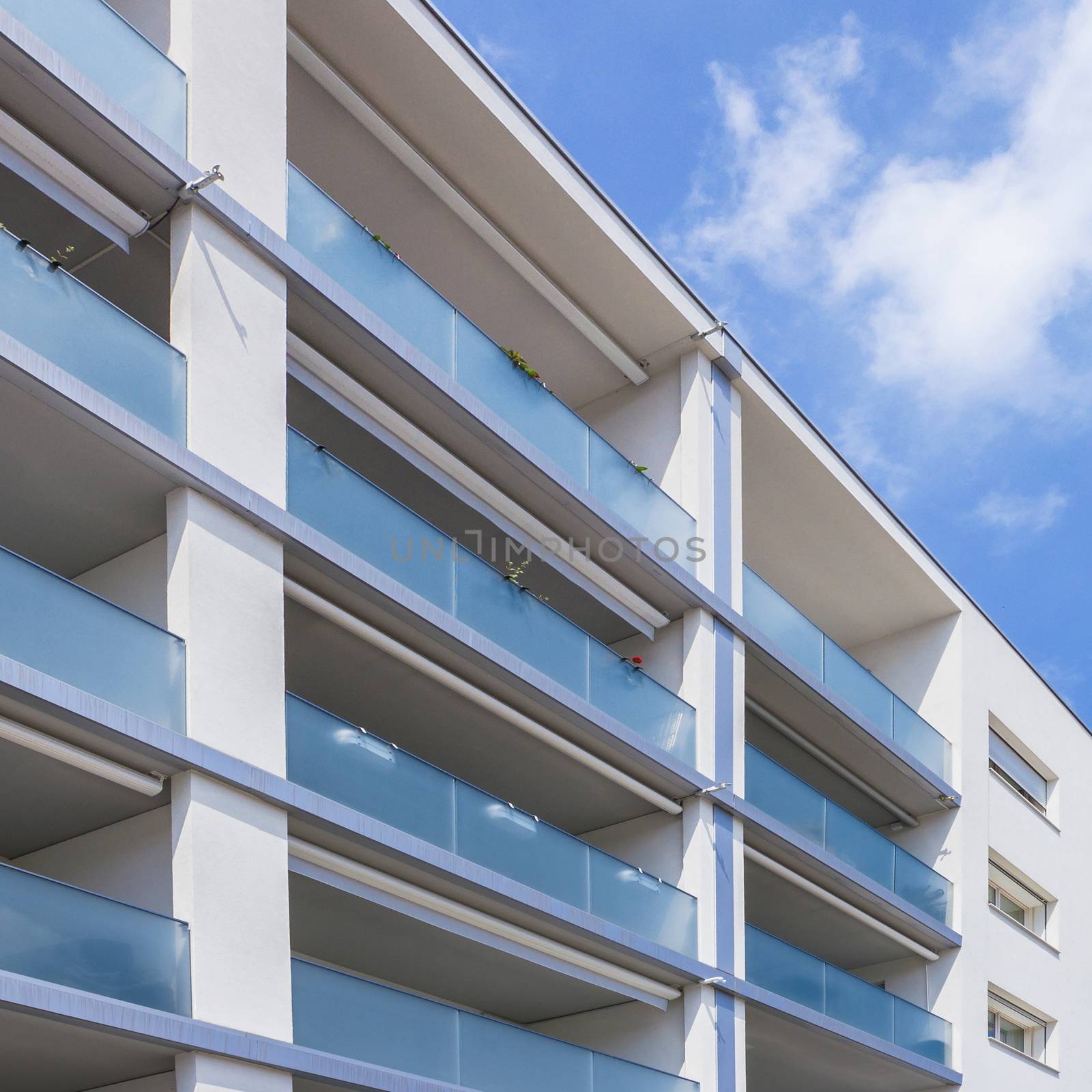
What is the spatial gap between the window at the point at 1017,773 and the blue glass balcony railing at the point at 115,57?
16.2m

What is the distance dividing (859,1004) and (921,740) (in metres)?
4.41

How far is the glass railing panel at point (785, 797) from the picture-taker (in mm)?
17344

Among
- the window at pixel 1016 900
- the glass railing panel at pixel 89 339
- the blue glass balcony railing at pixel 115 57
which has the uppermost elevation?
the blue glass balcony railing at pixel 115 57

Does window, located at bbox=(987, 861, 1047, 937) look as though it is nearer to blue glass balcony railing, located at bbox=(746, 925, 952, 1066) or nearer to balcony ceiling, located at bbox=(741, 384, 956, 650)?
blue glass balcony railing, located at bbox=(746, 925, 952, 1066)

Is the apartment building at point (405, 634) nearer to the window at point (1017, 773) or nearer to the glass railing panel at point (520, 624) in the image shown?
the glass railing panel at point (520, 624)

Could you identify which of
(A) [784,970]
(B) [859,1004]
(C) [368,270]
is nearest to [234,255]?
(C) [368,270]

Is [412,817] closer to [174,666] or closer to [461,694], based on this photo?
[461,694]

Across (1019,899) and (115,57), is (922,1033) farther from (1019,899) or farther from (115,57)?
(115,57)

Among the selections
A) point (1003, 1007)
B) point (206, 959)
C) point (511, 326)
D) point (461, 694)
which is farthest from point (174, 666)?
point (1003, 1007)

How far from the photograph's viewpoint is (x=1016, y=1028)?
2238 centimetres

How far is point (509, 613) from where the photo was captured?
47.1 feet

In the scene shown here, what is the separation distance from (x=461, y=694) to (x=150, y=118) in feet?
18.2

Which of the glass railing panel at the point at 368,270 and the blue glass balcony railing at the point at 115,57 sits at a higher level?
the blue glass balcony railing at the point at 115,57

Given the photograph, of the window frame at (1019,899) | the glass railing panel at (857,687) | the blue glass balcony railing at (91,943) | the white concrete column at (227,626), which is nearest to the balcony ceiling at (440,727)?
the white concrete column at (227,626)
